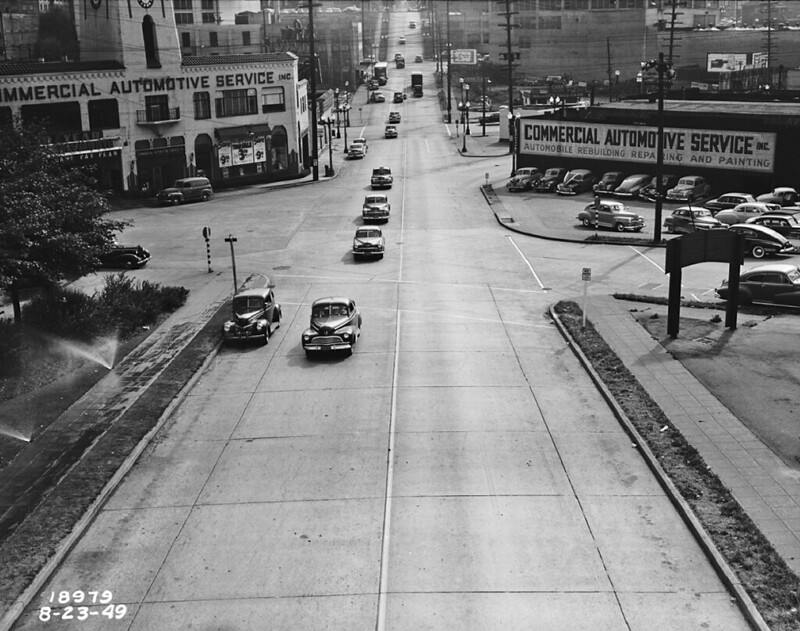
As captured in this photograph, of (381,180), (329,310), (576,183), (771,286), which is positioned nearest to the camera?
(329,310)

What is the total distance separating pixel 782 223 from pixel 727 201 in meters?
8.43

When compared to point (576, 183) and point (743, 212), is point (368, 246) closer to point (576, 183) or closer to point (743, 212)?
point (743, 212)

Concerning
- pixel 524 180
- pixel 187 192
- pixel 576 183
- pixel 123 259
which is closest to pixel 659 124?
pixel 576 183

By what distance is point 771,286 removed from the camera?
36.1 m

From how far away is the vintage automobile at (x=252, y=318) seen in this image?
111ft

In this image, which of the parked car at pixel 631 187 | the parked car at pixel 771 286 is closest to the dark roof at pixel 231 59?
the parked car at pixel 631 187

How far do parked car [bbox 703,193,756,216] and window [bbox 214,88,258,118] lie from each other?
119ft

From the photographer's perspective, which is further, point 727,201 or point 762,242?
point 727,201

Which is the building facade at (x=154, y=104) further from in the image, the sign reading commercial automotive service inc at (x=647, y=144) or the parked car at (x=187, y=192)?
the sign reading commercial automotive service inc at (x=647, y=144)

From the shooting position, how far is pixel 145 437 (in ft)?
83.1

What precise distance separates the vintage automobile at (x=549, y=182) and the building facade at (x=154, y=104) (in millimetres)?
21503

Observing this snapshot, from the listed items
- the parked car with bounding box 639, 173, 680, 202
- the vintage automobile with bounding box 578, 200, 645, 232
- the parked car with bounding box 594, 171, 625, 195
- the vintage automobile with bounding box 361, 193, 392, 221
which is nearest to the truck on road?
the parked car with bounding box 594, 171, 625, 195

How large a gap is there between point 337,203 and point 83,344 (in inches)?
1320

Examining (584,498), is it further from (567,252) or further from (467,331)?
(567,252)
